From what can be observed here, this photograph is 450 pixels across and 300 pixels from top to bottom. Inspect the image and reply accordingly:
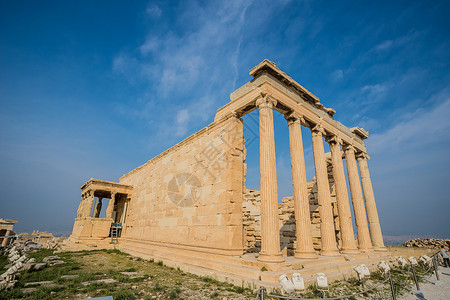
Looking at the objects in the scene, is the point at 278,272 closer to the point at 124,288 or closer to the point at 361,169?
the point at 124,288

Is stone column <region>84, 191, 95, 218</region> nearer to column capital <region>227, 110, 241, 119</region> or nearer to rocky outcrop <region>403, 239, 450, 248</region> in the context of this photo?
column capital <region>227, 110, 241, 119</region>

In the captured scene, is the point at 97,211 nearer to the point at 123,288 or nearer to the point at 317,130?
the point at 123,288

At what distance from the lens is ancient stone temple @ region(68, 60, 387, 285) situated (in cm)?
794

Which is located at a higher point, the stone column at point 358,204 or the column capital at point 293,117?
the column capital at point 293,117

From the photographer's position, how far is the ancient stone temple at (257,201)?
26.1ft

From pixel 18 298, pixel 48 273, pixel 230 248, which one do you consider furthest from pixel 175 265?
pixel 18 298

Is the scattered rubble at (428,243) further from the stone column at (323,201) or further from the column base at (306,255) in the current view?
the column base at (306,255)

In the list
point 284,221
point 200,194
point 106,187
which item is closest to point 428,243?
point 284,221

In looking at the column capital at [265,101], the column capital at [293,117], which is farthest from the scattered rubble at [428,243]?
the column capital at [265,101]

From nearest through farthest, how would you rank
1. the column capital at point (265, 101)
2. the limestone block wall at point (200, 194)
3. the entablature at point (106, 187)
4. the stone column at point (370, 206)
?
the column capital at point (265, 101) < the limestone block wall at point (200, 194) < the stone column at point (370, 206) < the entablature at point (106, 187)

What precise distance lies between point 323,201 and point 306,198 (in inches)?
59.1

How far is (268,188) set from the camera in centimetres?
799

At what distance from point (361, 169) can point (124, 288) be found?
15.3 m

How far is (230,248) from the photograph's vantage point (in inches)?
335
